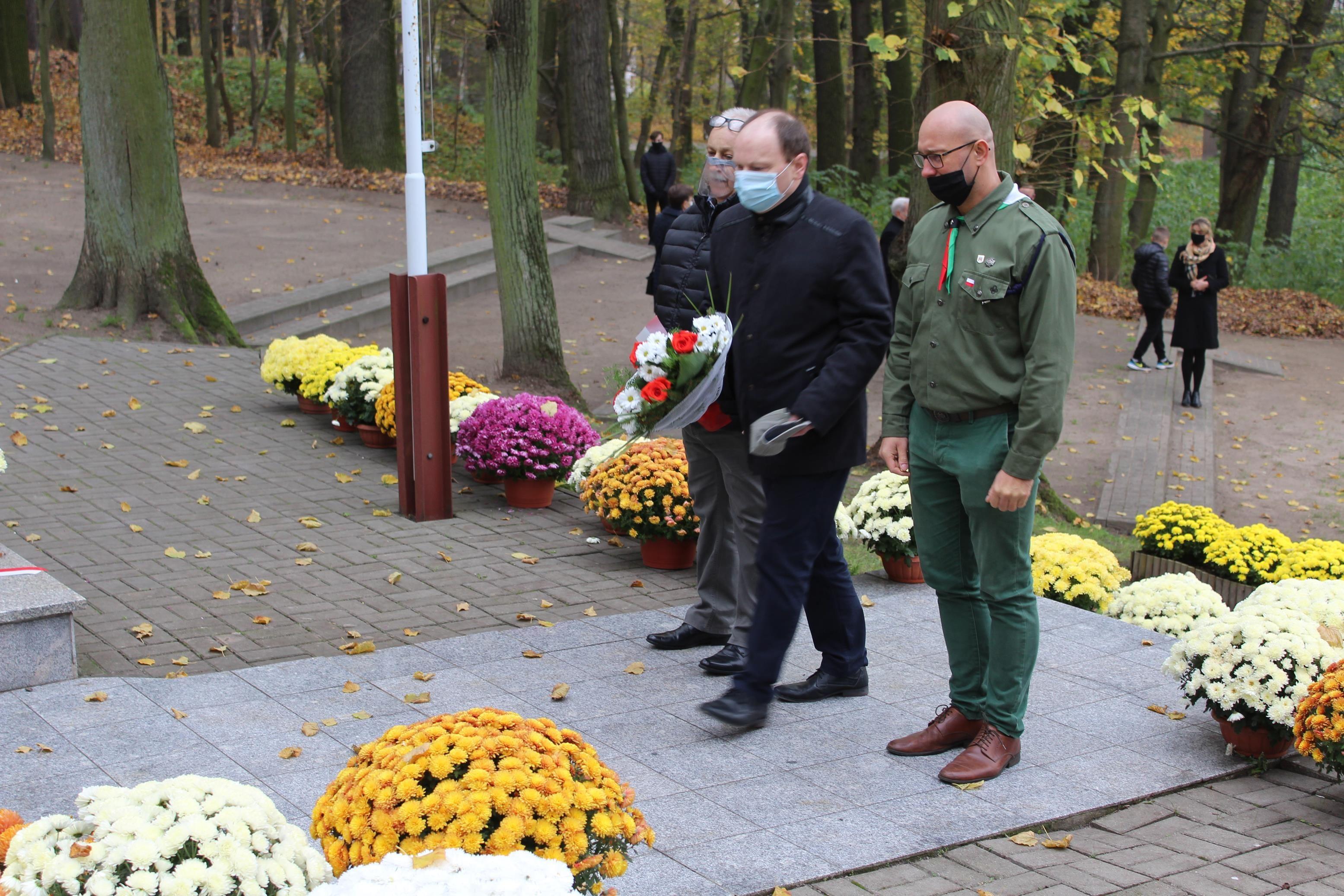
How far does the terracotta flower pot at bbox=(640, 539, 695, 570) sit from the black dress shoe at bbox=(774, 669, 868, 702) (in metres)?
1.95

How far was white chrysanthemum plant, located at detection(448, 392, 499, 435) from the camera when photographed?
28.8 ft

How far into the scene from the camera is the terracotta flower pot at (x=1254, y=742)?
446 cm

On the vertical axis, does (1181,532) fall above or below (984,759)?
below

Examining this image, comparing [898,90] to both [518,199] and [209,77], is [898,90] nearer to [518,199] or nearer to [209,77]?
[209,77]

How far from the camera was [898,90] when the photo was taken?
28.6 metres

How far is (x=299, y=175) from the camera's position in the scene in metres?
25.7

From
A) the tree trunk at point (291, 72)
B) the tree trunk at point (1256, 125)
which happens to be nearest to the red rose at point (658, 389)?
the tree trunk at point (1256, 125)

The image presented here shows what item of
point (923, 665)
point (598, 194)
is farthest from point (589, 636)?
point (598, 194)

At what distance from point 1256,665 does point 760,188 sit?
7.64 feet

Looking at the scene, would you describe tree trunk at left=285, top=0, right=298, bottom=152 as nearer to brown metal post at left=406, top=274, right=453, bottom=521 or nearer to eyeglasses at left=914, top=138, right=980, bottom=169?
brown metal post at left=406, top=274, right=453, bottom=521

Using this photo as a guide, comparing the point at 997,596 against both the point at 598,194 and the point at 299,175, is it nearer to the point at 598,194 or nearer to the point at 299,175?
the point at 598,194

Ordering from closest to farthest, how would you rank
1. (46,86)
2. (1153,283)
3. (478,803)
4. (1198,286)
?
(478,803) < (1198,286) < (1153,283) < (46,86)

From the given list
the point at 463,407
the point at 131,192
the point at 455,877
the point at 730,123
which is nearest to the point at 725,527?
the point at 730,123

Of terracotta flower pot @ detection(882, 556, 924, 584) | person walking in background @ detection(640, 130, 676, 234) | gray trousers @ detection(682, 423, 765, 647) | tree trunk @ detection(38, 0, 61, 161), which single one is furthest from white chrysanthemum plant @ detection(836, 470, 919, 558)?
tree trunk @ detection(38, 0, 61, 161)
